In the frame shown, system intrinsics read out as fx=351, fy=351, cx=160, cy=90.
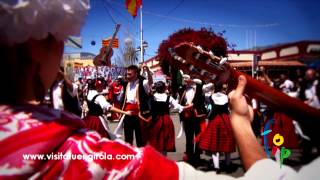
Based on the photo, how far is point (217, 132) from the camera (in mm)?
3887

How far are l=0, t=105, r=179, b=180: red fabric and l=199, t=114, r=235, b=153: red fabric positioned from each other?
3.27m

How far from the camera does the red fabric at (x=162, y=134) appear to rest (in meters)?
3.94

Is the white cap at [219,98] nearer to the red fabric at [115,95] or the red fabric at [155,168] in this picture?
the red fabric at [115,95]

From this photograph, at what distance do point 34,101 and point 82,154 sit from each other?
172mm

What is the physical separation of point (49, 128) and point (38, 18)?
0.62ft

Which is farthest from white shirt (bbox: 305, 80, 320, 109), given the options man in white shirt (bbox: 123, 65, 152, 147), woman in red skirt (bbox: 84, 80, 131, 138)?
man in white shirt (bbox: 123, 65, 152, 147)

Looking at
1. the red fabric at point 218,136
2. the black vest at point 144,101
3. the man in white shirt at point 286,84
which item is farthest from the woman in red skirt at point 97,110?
the man in white shirt at point 286,84

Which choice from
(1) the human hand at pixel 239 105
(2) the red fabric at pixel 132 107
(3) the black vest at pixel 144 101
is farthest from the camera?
(2) the red fabric at pixel 132 107

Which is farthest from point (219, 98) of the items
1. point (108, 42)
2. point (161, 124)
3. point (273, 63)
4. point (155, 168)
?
point (155, 168)

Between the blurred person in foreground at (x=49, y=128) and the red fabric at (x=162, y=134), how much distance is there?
326 cm

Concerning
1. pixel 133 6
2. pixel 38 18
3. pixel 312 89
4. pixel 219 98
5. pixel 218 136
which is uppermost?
pixel 133 6

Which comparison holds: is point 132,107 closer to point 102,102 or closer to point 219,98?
point 102,102

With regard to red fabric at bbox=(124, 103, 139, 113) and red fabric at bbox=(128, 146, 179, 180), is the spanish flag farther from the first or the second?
red fabric at bbox=(124, 103, 139, 113)

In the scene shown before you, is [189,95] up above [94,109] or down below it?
above
